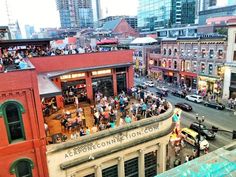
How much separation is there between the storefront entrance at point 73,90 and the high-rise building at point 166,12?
245 ft

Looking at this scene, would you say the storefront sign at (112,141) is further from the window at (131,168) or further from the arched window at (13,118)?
the arched window at (13,118)

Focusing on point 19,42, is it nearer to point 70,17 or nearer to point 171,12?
point 171,12

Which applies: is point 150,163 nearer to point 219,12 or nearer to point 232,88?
point 232,88

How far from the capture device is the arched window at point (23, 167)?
37.8 ft

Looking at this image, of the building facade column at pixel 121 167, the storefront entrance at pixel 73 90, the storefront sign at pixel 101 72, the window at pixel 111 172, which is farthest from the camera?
the storefront sign at pixel 101 72

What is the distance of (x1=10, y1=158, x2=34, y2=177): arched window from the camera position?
37.8 ft

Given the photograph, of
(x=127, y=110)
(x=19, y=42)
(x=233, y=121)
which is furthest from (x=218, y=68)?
(x=19, y=42)

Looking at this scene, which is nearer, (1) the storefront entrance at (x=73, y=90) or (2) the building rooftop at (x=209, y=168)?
(2) the building rooftop at (x=209, y=168)

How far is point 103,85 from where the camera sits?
21.3 meters

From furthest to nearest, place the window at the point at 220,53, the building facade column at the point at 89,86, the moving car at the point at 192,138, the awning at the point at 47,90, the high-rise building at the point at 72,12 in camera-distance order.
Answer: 1. the high-rise building at the point at 72,12
2. the window at the point at 220,53
3. the moving car at the point at 192,138
4. the building facade column at the point at 89,86
5. the awning at the point at 47,90

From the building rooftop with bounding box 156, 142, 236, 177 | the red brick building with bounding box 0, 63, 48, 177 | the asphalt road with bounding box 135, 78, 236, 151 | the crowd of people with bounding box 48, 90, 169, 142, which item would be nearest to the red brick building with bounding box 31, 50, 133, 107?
the crowd of people with bounding box 48, 90, 169, 142

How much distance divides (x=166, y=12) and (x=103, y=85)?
79927mm

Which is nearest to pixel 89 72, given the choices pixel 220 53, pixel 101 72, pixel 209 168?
pixel 101 72

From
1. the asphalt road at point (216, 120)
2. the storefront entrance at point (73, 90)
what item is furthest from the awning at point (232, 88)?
the storefront entrance at point (73, 90)
